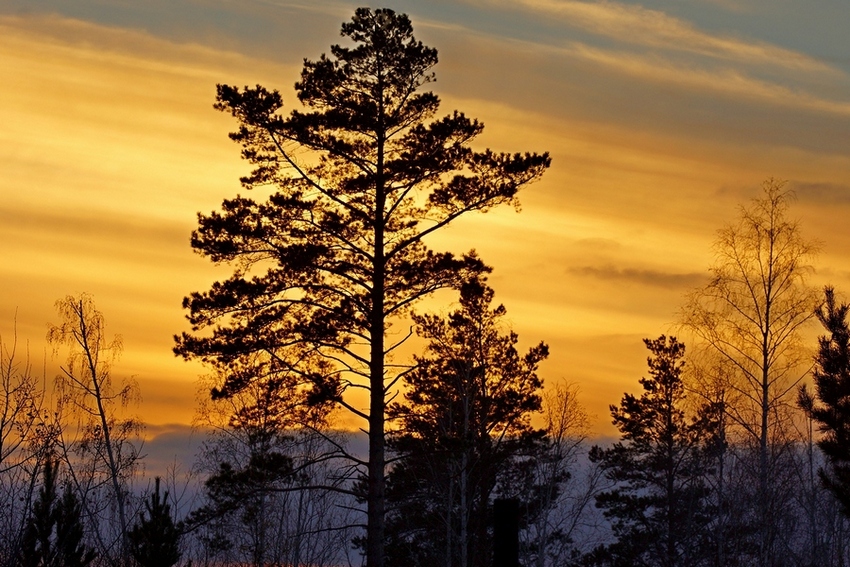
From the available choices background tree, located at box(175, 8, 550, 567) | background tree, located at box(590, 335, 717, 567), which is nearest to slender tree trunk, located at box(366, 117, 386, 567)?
background tree, located at box(175, 8, 550, 567)

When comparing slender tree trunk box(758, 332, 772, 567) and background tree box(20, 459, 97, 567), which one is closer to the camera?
background tree box(20, 459, 97, 567)

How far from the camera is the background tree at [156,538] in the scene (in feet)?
67.2

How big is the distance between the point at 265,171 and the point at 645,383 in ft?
84.7

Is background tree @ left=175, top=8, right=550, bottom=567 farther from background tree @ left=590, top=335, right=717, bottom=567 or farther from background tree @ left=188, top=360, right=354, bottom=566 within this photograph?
background tree @ left=590, top=335, right=717, bottom=567

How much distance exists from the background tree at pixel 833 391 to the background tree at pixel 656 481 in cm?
1504

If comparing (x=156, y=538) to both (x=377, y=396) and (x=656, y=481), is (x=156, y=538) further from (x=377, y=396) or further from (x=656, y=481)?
(x=656, y=481)

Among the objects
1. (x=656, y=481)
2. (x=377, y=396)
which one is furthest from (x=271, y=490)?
(x=656, y=481)

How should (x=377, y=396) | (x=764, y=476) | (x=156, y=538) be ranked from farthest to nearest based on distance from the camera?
(x=764, y=476) < (x=377, y=396) < (x=156, y=538)

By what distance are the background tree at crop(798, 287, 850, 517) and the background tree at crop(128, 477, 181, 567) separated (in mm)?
17817

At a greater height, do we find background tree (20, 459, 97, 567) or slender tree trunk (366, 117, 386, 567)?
slender tree trunk (366, 117, 386, 567)

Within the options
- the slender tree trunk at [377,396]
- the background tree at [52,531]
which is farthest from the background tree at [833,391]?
the background tree at [52,531]

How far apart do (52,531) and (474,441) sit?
1558 cm

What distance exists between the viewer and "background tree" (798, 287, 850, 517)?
2983 cm

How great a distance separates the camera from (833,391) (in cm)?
3041
